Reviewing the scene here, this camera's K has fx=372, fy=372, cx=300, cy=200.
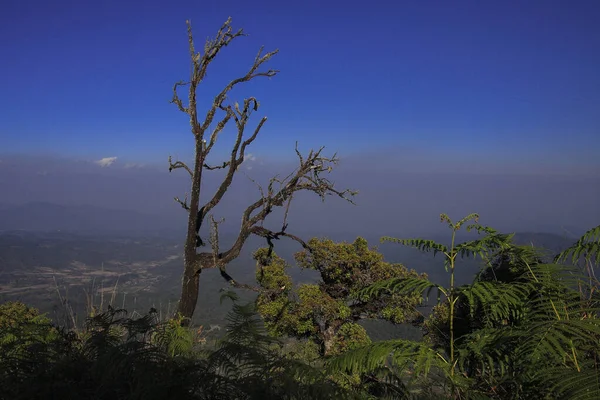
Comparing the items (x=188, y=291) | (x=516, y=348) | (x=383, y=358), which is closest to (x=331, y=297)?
(x=188, y=291)

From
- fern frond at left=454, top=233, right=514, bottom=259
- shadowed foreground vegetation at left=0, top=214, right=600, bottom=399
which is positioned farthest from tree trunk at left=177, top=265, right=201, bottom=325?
fern frond at left=454, top=233, right=514, bottom=259

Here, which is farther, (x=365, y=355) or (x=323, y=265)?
(x=323, y=265)

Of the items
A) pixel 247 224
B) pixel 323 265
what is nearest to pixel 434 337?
pixel 323 265

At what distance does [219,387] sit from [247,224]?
9.66 m

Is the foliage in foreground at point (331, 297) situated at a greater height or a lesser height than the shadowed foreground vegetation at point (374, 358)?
lesser

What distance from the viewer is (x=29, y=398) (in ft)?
7.54

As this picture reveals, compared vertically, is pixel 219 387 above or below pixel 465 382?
above

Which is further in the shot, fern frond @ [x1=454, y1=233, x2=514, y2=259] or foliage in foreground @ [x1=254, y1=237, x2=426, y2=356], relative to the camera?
foliage in foreground @ [x1=254, y1=237, x2=426, y2=356]

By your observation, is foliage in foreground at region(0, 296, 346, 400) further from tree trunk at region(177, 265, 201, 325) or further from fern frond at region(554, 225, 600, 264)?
tree trunk at region(177, 265, 201, 325)

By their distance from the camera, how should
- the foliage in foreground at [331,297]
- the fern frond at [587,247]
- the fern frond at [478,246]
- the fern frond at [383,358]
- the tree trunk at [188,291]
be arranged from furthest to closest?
the foliage in foreground at [331,297], the tree trunk at [188,291], the fern frond at [478,246], the fern frond at [587,247], the fern frond at [383,358]

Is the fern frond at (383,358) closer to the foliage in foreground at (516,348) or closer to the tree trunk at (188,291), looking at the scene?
the foliage in foreground at (516,348)

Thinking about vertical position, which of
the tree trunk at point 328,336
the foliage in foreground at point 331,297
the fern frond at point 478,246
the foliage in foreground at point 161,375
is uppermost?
the fern frond at point 478,246

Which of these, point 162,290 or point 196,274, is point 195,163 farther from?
point 162,290

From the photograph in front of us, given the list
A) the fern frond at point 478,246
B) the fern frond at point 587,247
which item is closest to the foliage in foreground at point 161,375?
the fern frond at point 478,246
